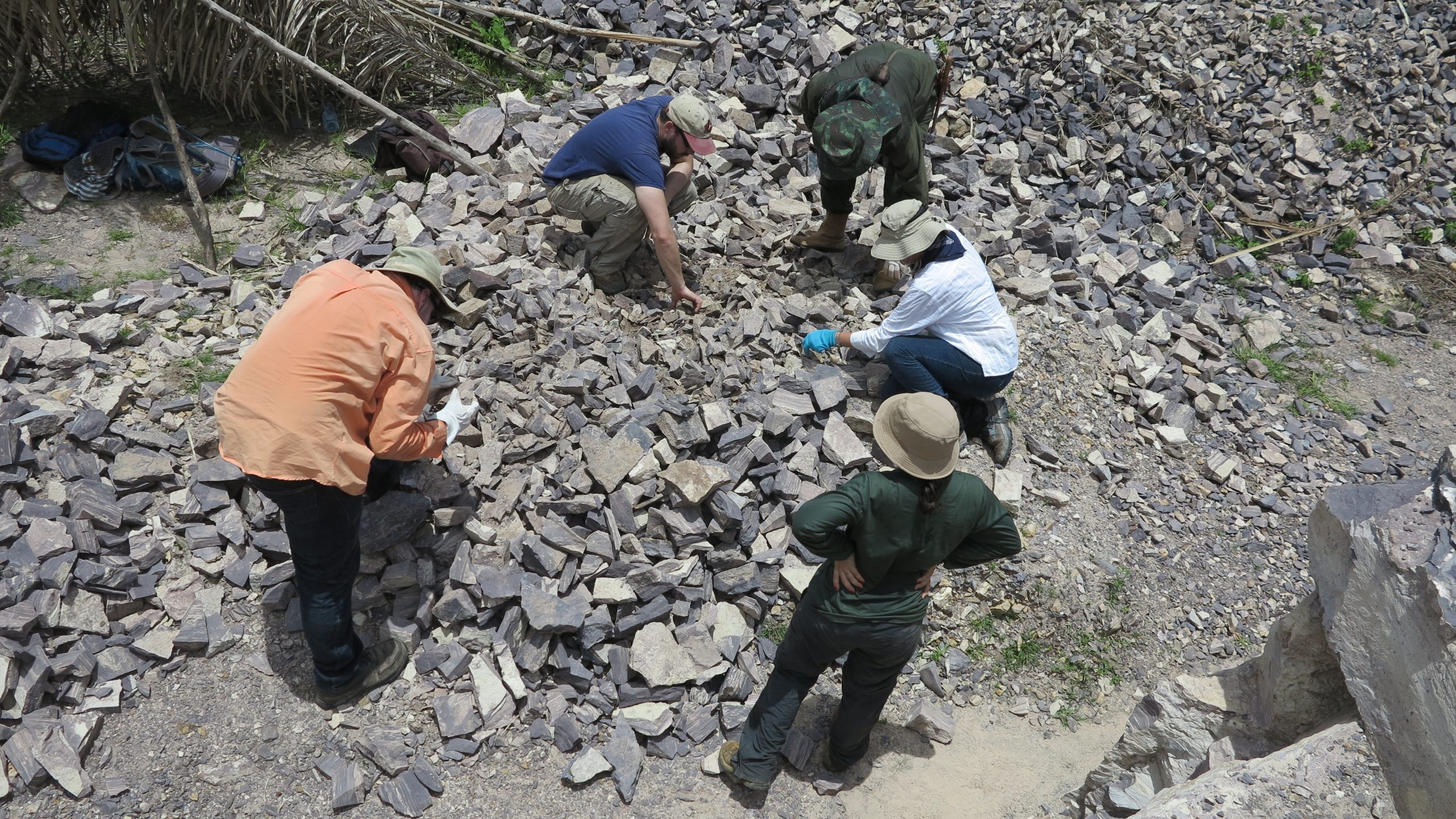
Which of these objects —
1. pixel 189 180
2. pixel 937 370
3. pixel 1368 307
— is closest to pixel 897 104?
pixel 937 370

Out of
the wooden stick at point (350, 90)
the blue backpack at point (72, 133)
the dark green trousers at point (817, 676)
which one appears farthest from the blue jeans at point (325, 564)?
the blue backpack at point (72, 133)

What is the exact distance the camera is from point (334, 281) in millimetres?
3404

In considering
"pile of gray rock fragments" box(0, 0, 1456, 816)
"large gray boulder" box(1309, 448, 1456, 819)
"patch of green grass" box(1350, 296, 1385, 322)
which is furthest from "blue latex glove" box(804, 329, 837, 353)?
"patch of green grass" box(1350, 296, 1385, 322)

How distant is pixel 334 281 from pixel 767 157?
3.96 m

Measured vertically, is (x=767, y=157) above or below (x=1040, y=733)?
above

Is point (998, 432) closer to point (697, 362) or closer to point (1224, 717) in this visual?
point (697, 362)

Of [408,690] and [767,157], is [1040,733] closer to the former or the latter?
[408,690]

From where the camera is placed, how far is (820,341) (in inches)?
199

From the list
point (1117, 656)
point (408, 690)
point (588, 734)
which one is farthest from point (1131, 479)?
point (408, 690)

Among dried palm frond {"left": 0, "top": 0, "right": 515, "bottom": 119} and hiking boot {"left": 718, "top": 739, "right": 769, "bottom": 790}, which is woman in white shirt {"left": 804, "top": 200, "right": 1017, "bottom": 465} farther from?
dried palm frond {"left": 0, "top": 0, "right": 515, "bottom": 119}

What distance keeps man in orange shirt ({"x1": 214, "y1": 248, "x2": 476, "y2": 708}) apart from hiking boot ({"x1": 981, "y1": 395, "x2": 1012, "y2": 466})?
117 inches

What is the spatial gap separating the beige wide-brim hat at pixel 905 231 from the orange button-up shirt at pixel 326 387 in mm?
2529

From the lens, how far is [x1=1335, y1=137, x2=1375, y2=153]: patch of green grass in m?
7.64

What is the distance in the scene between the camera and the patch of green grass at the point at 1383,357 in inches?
251
